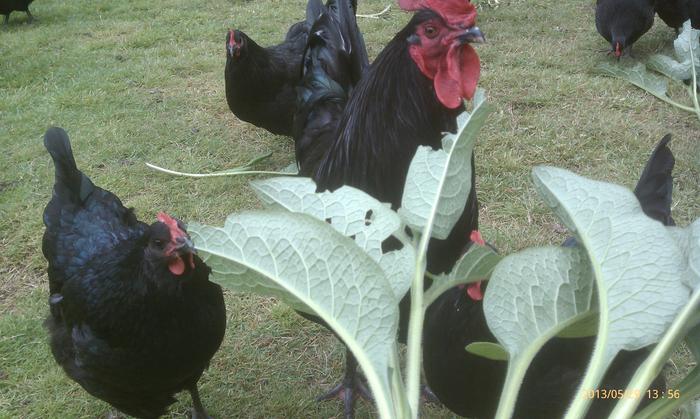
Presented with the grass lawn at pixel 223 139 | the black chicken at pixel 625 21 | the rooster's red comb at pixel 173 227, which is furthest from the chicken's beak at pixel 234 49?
the black chicken at pixel 625 21

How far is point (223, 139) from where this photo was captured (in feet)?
16.0

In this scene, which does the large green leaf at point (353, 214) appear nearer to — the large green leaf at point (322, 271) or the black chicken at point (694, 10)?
the large green leaf at point (322, 271)

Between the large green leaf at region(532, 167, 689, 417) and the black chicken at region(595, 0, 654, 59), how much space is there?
5.74 m

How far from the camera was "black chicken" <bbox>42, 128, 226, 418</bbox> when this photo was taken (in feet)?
6.76

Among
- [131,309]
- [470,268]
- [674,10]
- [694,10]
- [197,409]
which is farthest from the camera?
[674,10]

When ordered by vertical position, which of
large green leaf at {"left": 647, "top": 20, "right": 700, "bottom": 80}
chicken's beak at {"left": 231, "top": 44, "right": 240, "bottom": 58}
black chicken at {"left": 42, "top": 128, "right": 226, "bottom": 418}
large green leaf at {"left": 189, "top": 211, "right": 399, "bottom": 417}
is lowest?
black chicken at {"left": 42, "top": 128, "right": 226, "bottom": 418}

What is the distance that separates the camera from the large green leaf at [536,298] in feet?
1.64

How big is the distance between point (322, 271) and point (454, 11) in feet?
5.80

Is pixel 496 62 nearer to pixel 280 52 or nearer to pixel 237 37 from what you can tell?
pixel 280 52

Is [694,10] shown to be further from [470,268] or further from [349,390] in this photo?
[470,268]

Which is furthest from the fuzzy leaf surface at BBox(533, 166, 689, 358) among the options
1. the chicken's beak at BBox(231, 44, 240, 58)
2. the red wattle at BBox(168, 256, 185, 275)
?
the chicken's beak at BBox(231, 44, 240, 58)

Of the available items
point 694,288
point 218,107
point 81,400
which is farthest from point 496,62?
point 694,288

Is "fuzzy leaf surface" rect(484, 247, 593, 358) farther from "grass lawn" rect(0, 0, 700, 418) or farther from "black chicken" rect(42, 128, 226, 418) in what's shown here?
"grass lawn" rect(0, 0, 700, 418)

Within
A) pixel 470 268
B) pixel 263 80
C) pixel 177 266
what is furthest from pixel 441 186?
pixel 263 80
